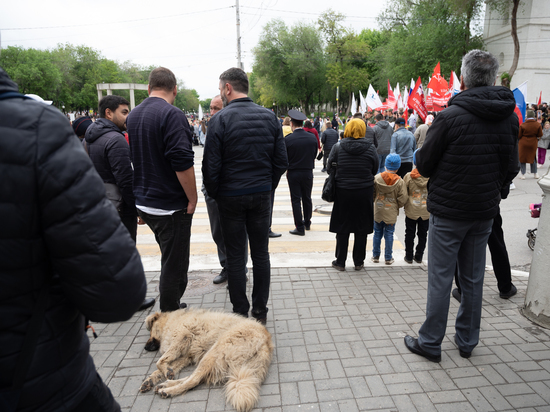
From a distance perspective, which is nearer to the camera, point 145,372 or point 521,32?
point 145,372

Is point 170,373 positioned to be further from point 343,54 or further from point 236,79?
point 343,54

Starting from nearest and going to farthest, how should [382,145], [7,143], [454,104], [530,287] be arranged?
[7,143], [454,104], [530,287], [382,145]

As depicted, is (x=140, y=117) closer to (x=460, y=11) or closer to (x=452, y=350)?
(x=452, y=350)

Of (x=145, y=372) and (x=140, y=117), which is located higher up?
(x=140, y=117)

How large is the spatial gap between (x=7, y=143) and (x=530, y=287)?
14.8 feet

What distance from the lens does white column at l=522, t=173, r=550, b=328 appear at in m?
3.78

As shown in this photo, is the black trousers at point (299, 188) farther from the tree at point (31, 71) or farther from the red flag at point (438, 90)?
the tree at point (31, 71)

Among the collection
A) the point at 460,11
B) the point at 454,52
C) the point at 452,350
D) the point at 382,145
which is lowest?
the point at 452,350

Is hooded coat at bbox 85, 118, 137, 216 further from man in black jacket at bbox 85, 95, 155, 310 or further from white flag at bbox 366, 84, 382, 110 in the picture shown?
white flag at bbox 366, 84, 382, 110

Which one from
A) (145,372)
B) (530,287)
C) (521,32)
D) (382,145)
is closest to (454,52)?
(521,32)

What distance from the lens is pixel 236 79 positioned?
12.2 feet

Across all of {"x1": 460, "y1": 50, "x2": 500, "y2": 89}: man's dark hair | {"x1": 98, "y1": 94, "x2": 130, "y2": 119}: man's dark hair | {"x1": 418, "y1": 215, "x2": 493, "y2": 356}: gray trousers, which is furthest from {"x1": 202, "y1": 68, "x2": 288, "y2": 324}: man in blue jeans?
{"x1": 460, "y1": 50, "x2": 500, "y2": 89}: man's dark hair

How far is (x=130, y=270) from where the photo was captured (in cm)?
138

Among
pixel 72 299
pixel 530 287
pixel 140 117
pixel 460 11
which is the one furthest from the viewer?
pixel 460 11
